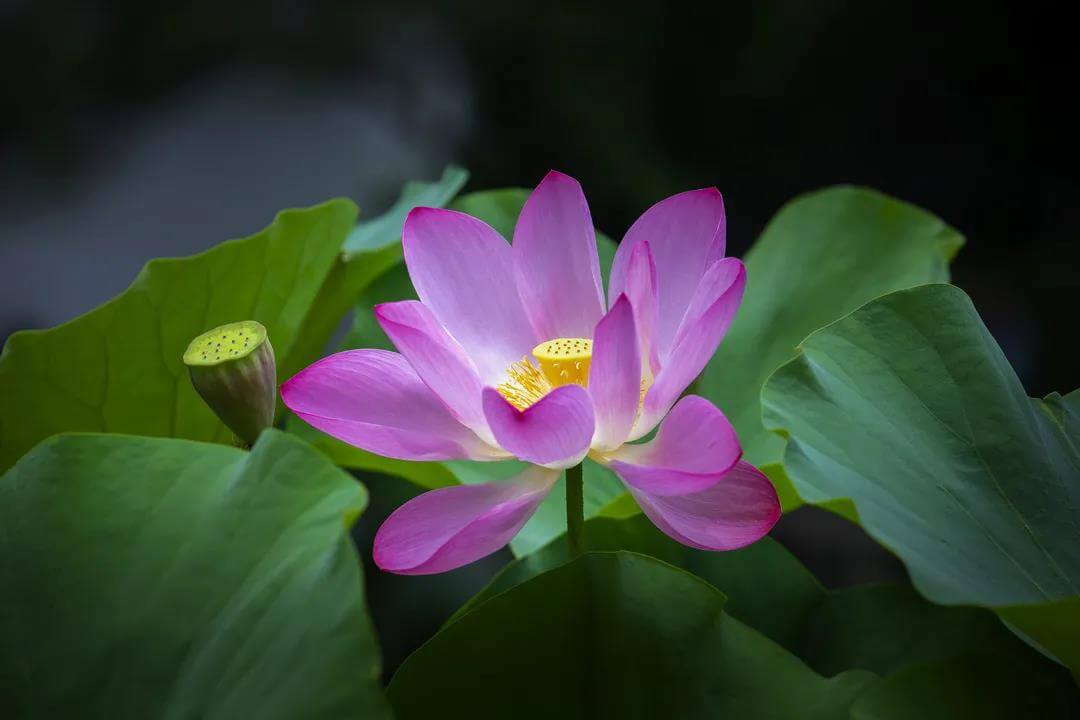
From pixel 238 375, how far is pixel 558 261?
15cm

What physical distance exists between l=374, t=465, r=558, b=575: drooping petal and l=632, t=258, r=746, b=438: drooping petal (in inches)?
2.1

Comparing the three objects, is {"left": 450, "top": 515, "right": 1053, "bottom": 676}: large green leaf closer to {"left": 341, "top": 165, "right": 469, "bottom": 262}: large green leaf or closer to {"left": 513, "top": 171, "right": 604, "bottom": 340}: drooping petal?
{"left": 513, "top": 171, "right": 604, "bottom": 340}: drooping petal

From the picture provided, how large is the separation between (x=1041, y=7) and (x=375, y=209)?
39.5 inches

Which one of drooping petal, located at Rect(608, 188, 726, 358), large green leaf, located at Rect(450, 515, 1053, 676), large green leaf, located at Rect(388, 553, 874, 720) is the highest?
drooping petal, located at Rect(608, 188, 726, 358)

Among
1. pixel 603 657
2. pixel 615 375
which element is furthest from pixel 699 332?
pixel 603 657

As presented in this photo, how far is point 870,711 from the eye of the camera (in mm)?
394

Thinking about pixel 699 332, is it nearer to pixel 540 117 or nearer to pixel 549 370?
pixel 549 370

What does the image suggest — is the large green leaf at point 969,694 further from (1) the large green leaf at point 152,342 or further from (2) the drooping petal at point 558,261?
(1) the large green leaf at point 152,342

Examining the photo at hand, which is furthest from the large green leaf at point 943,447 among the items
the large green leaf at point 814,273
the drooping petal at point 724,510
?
the large green leaf at point 814,273

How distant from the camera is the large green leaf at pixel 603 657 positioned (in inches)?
16.5

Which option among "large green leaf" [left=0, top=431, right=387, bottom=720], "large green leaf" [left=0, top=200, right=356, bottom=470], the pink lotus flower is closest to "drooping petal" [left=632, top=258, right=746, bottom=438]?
the pink lotus flower

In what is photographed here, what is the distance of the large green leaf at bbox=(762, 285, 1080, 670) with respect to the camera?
0.42 m

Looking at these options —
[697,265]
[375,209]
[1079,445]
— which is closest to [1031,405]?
[1079,445]

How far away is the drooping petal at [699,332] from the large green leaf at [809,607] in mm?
128
